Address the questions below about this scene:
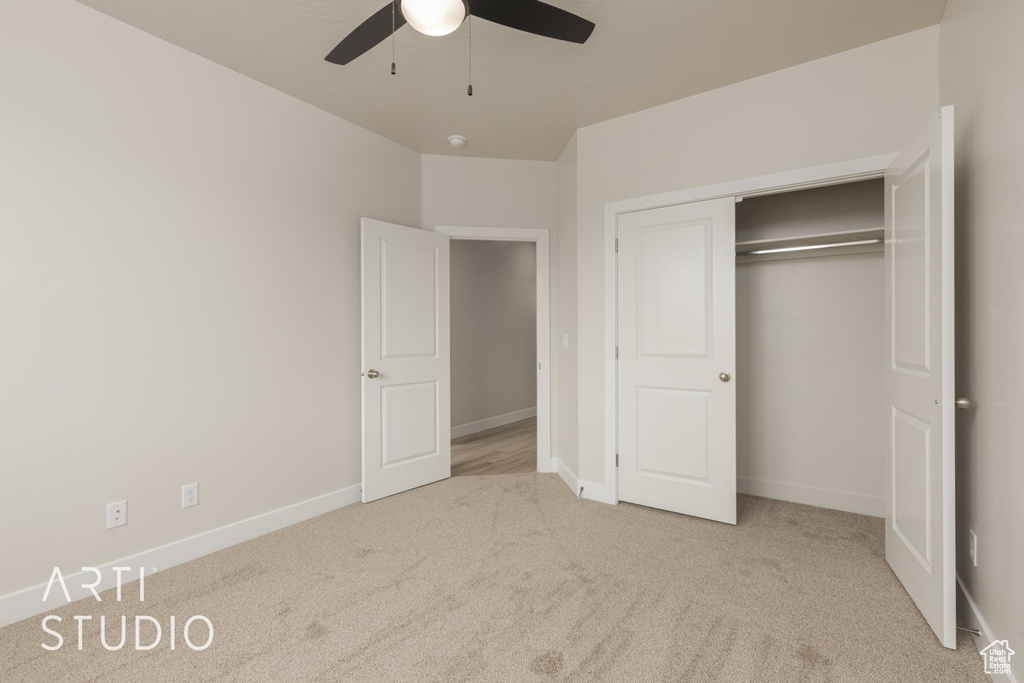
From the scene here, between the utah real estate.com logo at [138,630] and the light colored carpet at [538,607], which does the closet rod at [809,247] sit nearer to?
the light colored carpet at [538,607]

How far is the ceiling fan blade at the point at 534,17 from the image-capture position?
5.64ft

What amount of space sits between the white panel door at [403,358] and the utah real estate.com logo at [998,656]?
3.16m

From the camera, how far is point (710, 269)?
3035 millimetres

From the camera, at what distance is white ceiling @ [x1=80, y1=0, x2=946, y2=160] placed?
229 centimetres

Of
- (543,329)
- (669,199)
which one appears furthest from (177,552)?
(669,199)

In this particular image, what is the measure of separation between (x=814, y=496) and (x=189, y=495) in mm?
3811

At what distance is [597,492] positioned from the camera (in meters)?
3.49

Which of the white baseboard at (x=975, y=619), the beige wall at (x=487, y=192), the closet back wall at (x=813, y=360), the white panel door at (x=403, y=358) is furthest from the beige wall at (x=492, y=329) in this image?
the white baseboard at (x=975, y=619)

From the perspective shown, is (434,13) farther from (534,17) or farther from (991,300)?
(991,300)

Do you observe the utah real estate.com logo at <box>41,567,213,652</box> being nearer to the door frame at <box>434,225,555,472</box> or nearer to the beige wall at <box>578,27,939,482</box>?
the beige wall at <box>578,27,939,482</box>

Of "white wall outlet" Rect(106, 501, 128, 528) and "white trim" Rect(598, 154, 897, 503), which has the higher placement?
"white trim" Rect(598, 154, 897, 503)

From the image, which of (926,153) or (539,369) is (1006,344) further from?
(539,369)

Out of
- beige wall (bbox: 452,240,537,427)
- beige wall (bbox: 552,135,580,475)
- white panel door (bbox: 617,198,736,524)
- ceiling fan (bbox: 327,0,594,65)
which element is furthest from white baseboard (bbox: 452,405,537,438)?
ceiling fan (bbox: 327,0,594,65)

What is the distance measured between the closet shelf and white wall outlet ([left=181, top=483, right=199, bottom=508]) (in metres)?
3.57
